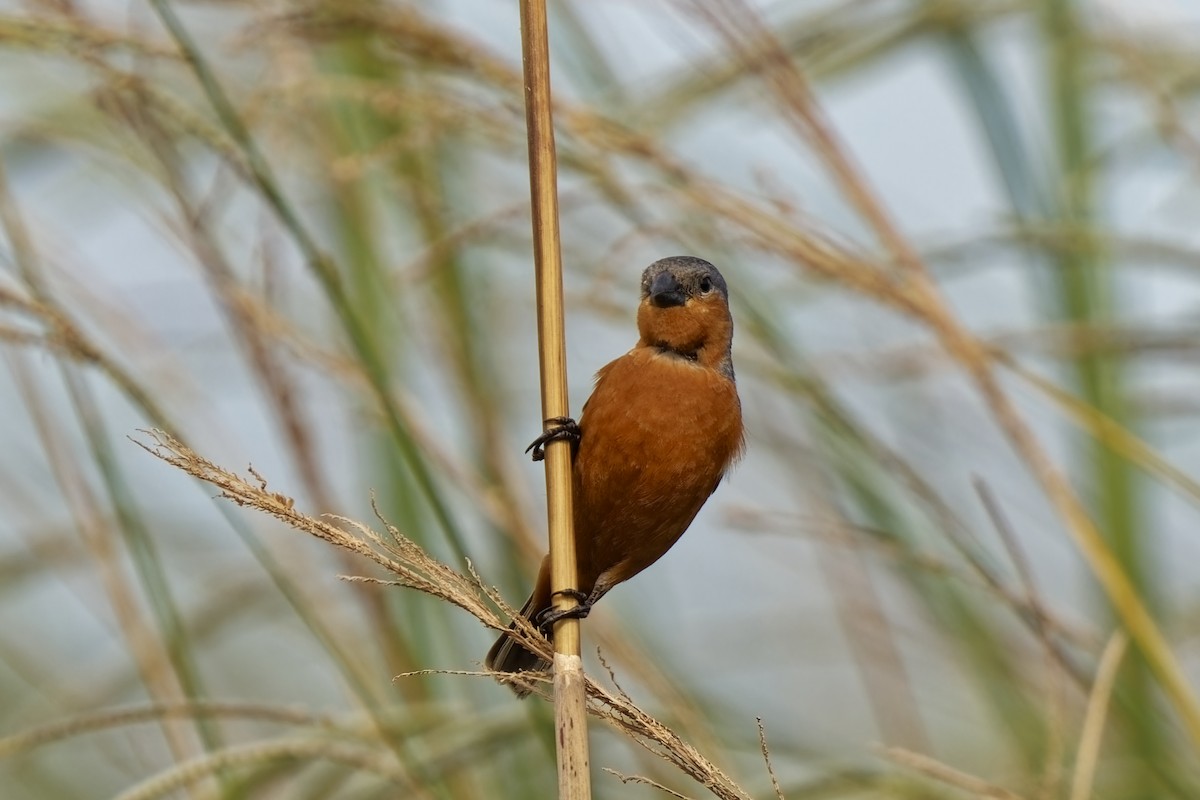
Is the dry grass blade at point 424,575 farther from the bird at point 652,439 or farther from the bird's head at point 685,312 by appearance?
the bird's head at point 685,312

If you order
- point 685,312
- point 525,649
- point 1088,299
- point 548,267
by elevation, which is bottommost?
point 525,649

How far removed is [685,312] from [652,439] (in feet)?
1.22

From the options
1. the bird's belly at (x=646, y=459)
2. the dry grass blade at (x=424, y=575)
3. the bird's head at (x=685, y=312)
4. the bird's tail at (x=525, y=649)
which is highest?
the bird's head at (x=685, y=312)

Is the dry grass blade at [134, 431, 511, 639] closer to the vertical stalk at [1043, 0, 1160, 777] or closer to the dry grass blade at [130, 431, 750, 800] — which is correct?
the dry grass blade at [130, 431, 750, 800]

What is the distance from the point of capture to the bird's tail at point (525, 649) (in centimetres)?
270

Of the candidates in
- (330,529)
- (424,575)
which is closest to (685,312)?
(424,575)

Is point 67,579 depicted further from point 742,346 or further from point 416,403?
point 742,346

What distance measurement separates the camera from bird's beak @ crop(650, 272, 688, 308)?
284 centimetres

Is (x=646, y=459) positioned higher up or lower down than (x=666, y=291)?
lower down

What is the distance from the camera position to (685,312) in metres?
2.87

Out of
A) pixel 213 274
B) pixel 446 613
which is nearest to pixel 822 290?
pixel 446 613

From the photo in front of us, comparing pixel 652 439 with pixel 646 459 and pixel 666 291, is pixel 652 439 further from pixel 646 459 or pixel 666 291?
pixel 666 291

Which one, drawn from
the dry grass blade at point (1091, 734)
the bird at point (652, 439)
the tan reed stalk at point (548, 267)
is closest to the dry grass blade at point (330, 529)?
the tan reed stalk at point (548, 267)

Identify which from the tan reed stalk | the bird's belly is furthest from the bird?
the tan reed stalk
